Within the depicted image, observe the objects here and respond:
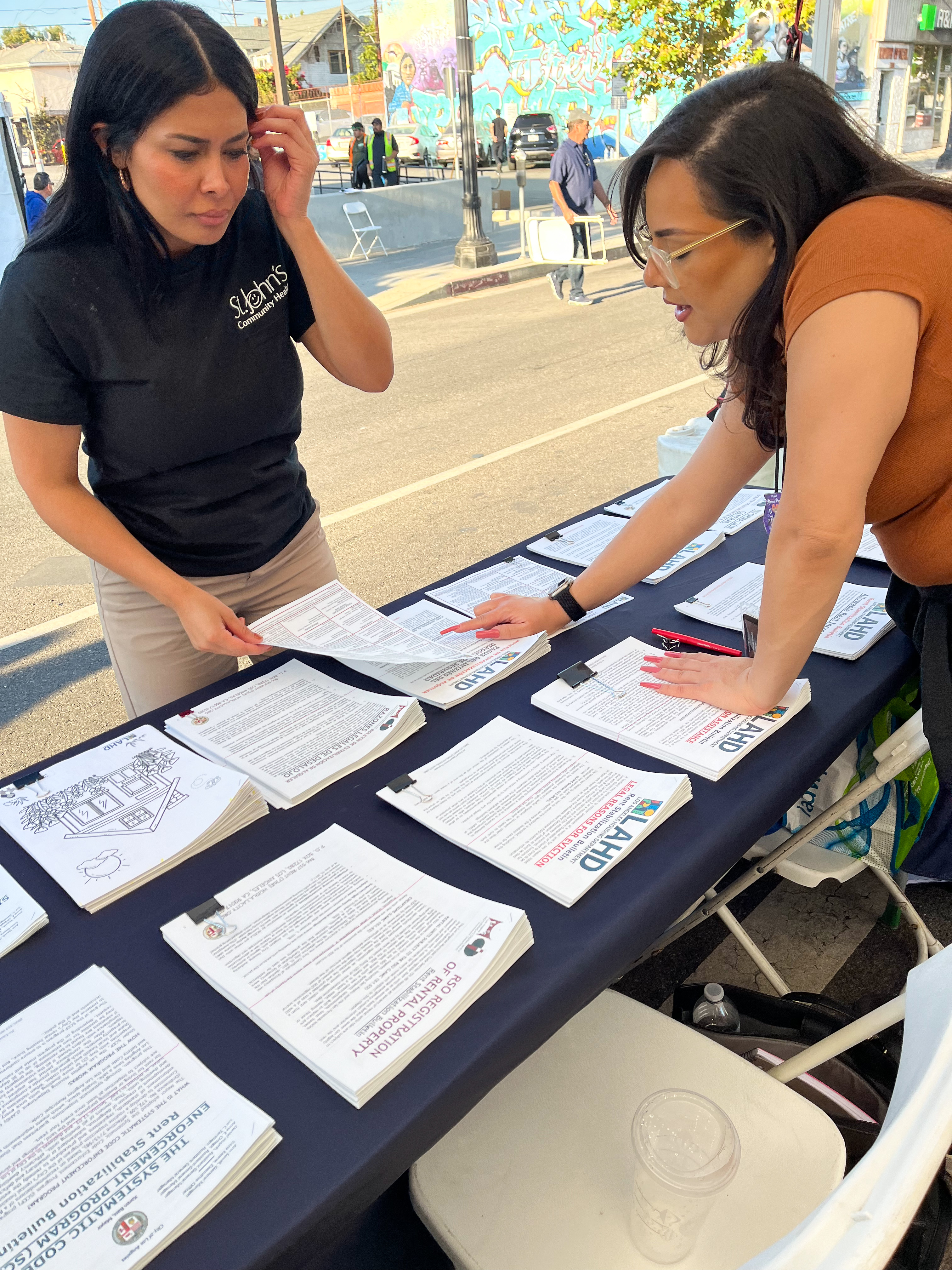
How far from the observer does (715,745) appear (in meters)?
1.38

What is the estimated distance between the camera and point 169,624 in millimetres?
1777

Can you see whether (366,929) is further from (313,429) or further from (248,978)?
(313,429)

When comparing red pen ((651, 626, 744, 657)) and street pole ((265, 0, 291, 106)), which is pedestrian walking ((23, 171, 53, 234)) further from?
red pen ((651, 626, 744, 657))

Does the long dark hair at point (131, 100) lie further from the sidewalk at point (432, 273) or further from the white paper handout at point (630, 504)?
the sidewalk at point (432, 273)

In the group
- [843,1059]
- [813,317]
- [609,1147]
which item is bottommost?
[843,1059]

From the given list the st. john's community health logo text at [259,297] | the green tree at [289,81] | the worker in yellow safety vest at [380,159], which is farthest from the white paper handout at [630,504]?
the green tree at [289,81]

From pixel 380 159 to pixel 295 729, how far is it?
1969 cm

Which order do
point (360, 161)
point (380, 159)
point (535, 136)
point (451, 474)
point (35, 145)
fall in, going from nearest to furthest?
point (451, 474), point (35, 145), point (360, 161), point (380, 159), point (535, 136)

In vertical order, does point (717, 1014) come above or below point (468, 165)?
below

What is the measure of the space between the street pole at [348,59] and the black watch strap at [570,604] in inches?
1453

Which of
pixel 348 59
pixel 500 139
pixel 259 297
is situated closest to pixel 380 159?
pixel 500 139

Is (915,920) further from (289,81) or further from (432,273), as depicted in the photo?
(289,81)

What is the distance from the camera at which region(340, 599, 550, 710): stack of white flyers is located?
157 centimetres

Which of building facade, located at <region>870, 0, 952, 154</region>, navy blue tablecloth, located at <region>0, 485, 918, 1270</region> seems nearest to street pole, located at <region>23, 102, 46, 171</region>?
navy blue tablecloth, located at <region>0, 485, 918, 1270</region>
